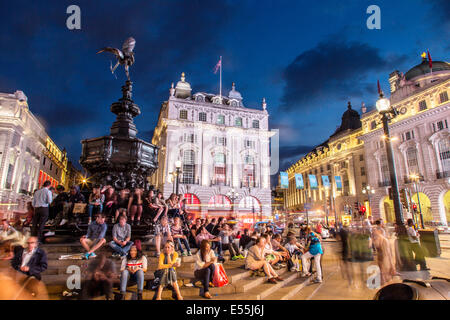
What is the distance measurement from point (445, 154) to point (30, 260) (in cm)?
4586

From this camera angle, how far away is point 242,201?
40.2 metres

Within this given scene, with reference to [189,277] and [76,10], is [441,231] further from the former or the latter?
[76,10]

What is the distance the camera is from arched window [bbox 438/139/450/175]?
34.0 m

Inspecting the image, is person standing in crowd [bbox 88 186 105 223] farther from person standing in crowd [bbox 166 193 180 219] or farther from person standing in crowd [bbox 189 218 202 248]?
person standing in crowd [bbox 189 218 202 248]

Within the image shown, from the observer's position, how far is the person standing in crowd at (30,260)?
4.63m

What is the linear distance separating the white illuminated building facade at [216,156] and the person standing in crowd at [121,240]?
1216 inches

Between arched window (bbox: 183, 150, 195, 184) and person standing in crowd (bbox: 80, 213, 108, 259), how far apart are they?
106 feet

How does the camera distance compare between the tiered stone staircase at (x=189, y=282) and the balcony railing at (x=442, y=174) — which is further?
the balcony railing at (x=442, y=174)

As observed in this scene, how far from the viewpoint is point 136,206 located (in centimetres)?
832

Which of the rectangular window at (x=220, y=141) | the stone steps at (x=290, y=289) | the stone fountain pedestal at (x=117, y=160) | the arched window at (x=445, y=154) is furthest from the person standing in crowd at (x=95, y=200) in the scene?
the arched window at (x=445, y=154)

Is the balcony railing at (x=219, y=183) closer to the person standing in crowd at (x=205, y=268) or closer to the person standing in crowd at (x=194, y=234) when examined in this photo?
the person standing in crowd at (x=194, y=234)

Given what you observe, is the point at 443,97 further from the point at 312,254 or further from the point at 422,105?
the point at 312,254

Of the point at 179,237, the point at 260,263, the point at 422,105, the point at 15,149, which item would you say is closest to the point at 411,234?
the point at 260,263

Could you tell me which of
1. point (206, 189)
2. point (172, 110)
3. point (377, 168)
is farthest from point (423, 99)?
point (172, 110)
